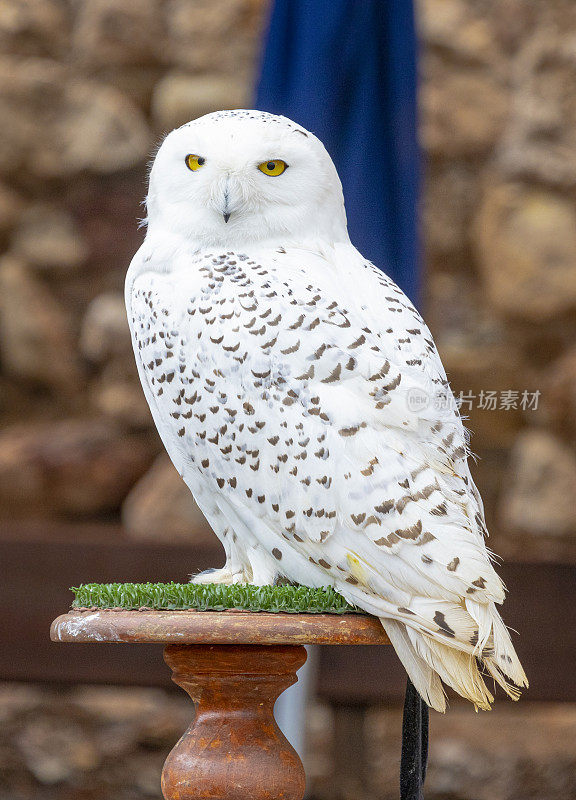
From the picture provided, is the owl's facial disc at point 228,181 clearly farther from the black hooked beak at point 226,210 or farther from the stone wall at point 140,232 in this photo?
the stone wall at point 140,232

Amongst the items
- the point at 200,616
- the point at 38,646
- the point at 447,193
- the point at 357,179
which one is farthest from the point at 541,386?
the point at 200,616

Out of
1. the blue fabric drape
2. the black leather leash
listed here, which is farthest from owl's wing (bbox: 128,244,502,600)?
the blue fabric drape

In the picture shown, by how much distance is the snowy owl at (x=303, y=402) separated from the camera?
131 cm

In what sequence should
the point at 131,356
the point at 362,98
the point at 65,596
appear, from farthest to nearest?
the point at 131,356 → the point at 65,596 → the point at 362,98

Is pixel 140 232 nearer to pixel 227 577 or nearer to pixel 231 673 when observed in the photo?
pixel 227 577

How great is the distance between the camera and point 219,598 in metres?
1.32

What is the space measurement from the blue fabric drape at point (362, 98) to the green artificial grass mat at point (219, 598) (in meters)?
0.87

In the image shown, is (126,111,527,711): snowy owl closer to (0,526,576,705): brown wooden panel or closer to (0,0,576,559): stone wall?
(0,526,576,705): brown wooden panel

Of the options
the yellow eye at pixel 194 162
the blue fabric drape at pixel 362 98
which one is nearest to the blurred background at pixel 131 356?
the blue fabric drape at pixel 362 98

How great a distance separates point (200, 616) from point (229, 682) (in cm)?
16

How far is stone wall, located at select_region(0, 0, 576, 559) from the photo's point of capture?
2.99m

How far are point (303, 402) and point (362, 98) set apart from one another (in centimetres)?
90

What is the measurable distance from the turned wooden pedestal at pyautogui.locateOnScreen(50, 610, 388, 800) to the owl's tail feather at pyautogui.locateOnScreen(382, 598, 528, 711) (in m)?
0.04

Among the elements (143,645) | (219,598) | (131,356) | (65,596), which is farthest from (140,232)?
(219,598)
